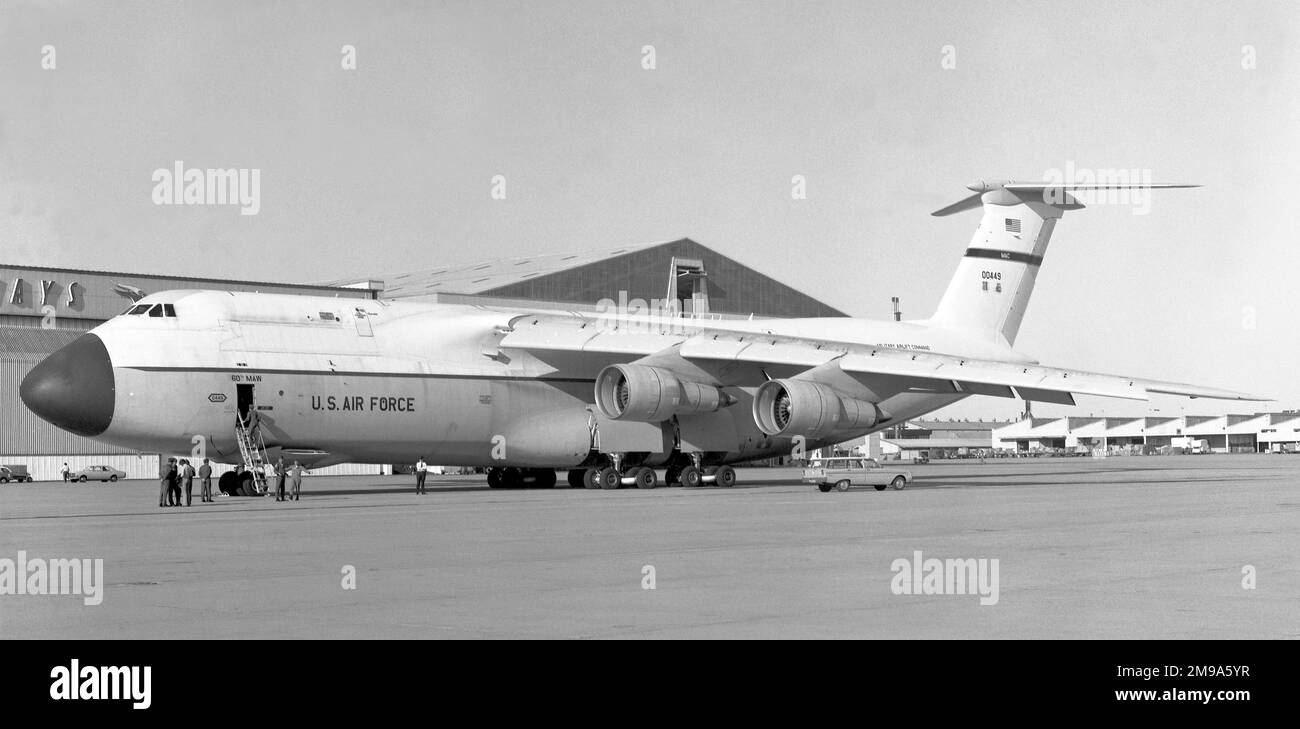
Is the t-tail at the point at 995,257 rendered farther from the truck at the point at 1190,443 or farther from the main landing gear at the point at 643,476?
the truck at the point at 1190,443

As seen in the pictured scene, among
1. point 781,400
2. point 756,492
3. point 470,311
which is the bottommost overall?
point 756,492

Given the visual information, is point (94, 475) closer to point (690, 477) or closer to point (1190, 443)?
point (690, 477)

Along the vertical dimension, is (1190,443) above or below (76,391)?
below

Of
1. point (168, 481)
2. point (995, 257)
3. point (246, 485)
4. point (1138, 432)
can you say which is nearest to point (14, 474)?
point (246, 485)

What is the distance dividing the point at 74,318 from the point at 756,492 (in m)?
31.1

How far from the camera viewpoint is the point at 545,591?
11.8m

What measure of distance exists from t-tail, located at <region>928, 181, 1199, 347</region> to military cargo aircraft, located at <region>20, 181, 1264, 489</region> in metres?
0.06

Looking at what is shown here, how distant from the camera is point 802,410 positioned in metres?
33.2

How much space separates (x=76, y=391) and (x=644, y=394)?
502 inches

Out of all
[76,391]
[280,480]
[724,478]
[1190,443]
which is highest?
[76,391]
